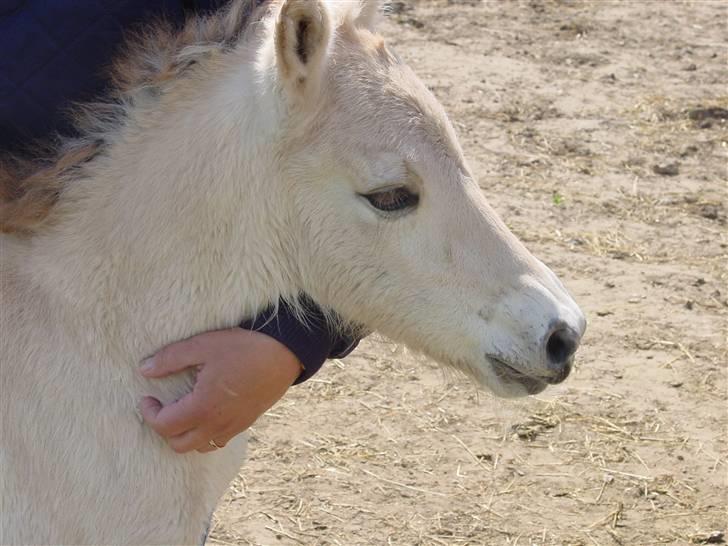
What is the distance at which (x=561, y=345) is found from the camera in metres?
2.78

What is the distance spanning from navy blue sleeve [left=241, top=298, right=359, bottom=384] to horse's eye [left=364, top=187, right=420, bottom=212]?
1.21ft

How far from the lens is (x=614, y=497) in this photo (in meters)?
4.59

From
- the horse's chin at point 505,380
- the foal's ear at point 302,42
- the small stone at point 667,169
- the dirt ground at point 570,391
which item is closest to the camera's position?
the foal's ear at point 302,42

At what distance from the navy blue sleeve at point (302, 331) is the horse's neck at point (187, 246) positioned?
5 centimetres

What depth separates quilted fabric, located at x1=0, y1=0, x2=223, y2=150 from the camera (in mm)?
2977

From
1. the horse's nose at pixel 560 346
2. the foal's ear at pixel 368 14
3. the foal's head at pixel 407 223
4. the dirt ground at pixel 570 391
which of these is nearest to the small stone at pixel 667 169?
the dirt ground at pixel 570 391

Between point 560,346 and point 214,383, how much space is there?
35.3 inches

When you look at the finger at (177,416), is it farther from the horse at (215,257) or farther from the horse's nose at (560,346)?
the horse's nose at (560,346)

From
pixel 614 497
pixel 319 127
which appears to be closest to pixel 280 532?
pixel 614 497

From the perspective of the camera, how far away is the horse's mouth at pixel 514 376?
2.85m

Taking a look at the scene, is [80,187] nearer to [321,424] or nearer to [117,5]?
[117,5]

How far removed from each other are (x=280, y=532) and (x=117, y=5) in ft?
7.40

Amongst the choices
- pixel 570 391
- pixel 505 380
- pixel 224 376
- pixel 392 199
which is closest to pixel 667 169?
pixel 570 391

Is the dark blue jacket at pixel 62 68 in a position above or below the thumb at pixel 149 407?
above
